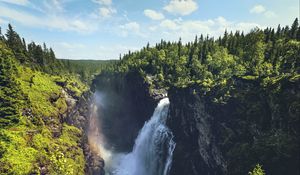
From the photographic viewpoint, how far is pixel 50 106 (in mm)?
72188

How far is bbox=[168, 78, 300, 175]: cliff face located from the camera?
4072cm

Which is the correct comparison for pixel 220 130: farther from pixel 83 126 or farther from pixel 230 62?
pixel 83 126

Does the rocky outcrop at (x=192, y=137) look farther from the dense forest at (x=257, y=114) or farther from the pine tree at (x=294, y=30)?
the pine tree at (x=294, y=30)

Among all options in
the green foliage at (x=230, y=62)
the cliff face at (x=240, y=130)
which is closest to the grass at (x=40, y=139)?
the cliff face at (x=240, y=130)

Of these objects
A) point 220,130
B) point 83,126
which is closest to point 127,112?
point 83,126

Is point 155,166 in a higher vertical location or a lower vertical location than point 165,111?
lower

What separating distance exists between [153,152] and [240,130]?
1423 inches

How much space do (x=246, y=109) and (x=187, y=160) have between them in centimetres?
2252

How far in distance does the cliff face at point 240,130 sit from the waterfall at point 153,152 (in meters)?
4.92

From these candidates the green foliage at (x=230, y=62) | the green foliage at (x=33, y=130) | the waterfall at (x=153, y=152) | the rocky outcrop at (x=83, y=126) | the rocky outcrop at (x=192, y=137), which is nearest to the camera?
the green foliage at (x=33, y=130)

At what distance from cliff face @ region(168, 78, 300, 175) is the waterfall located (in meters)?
4.92

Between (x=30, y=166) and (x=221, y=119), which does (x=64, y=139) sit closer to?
(x=30, y=166)

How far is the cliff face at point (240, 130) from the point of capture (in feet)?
134

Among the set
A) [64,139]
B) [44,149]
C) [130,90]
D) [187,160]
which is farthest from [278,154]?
[130,90]
